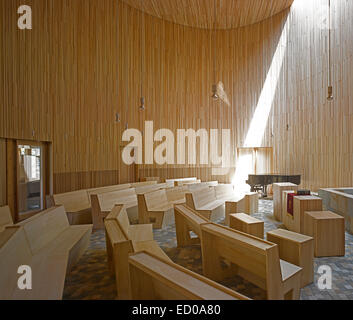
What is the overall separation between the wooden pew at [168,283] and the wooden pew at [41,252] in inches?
24.8

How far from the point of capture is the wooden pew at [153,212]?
4645mm

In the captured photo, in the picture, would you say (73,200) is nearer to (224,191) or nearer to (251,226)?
(251,226)

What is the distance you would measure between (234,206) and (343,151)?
392 cm

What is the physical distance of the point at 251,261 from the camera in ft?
7.05

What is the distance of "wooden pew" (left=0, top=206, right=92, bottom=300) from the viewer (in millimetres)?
1790

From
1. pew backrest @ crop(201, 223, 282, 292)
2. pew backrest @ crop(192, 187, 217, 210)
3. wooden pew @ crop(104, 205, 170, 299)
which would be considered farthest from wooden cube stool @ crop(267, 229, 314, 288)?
pew backrest @ crop(192, 187, 217, 210)

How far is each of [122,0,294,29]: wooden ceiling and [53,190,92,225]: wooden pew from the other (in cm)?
734

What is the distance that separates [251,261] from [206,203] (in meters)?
3.18

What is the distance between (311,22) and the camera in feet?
26.4

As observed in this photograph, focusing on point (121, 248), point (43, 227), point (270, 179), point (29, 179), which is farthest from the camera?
point (270, 179)

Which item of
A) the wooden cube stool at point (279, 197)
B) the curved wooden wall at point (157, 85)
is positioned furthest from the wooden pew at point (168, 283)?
the curved wooden wall at point (157, 85)

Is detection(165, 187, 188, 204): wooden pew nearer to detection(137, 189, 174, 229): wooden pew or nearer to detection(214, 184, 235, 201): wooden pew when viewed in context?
detection(137, 189, 174, 229): wooden pew

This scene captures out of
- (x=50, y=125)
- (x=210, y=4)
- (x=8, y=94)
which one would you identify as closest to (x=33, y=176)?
(x=50, y=125)

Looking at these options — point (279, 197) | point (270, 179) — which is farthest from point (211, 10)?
point (279, 197)
